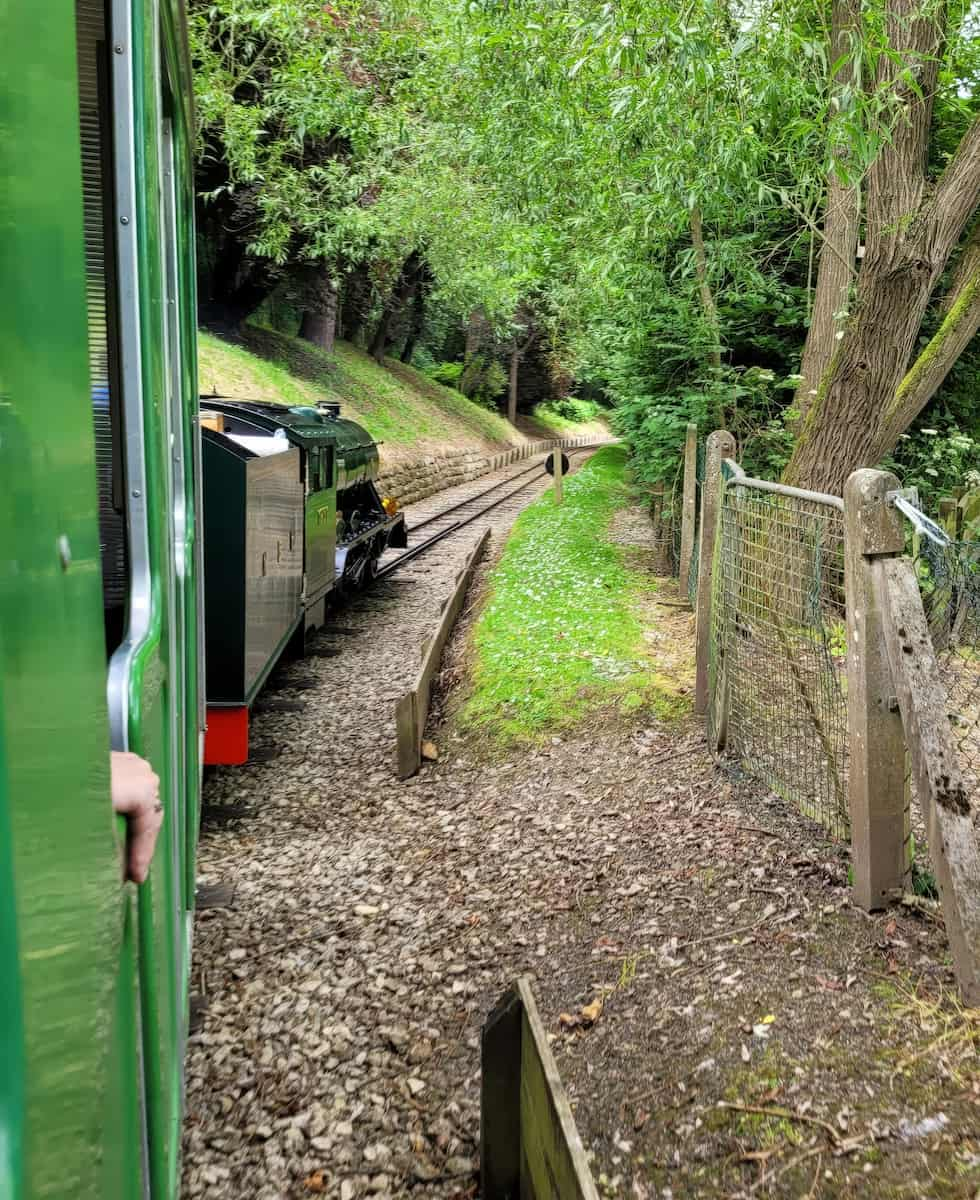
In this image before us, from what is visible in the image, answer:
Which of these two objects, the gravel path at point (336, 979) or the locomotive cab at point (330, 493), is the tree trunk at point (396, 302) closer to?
the locomotive cab at point (330, 493)

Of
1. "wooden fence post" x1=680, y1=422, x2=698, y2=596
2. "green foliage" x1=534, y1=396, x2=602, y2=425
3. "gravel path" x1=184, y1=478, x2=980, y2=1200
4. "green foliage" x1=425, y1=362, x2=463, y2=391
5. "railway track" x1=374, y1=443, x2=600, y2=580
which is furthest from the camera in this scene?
"green foliage" x1=534, y1=396, x2=602, y2=425

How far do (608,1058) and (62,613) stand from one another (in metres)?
3.05

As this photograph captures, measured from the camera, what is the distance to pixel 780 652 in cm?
499

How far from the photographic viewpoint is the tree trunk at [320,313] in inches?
1143

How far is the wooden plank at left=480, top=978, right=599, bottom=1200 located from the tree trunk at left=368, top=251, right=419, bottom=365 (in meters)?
32.0

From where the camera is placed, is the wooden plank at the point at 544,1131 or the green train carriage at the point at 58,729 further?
the wooden plank at the point at 544,1131

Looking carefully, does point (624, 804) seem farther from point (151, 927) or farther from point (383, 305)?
point (383, 305)

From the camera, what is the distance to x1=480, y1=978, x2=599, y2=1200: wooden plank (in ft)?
7.29

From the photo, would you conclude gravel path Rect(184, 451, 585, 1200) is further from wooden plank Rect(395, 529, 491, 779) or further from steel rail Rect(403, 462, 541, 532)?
steel rail Rect(403, 462, 541, 532)

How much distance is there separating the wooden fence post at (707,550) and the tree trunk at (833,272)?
7.15 feet

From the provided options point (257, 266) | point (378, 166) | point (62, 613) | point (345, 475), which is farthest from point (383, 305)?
point (62, 613)

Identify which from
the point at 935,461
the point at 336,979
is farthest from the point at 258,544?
the point at 935,461

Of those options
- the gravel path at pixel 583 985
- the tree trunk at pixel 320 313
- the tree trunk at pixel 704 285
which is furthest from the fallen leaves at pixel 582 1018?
the tree trunk at pixel 320 313

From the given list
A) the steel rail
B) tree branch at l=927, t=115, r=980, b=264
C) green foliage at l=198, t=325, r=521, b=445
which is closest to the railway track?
the steel rail
